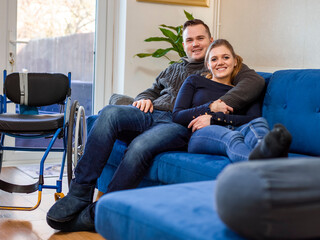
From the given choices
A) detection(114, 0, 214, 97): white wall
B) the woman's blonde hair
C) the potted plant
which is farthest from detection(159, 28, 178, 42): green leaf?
the woman's blonde hair

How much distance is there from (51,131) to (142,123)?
59 cm

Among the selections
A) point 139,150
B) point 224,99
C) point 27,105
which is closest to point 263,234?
point 139,150

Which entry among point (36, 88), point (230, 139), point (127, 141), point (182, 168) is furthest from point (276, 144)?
point (36, 88)

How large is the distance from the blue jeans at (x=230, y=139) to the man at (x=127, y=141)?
0.14m

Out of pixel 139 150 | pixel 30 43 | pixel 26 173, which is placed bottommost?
pixel 26 173

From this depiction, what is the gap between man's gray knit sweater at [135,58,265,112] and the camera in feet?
7.06

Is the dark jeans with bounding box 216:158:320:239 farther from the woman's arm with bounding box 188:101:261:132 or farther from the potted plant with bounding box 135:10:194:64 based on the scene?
the potted plant with bounding box 135:10:194:64

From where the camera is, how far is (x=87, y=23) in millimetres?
4062

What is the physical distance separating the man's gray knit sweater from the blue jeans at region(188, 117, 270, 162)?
159 millimetres

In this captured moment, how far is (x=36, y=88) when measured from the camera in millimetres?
3004

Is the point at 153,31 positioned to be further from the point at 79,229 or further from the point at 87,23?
the point at 79,229

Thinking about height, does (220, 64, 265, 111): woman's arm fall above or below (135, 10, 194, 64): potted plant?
below

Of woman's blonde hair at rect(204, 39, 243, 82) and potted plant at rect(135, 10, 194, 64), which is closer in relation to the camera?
woman's blonde hair at rect(204, 39, 243, 82)

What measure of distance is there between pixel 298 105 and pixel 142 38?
6.80 ft
